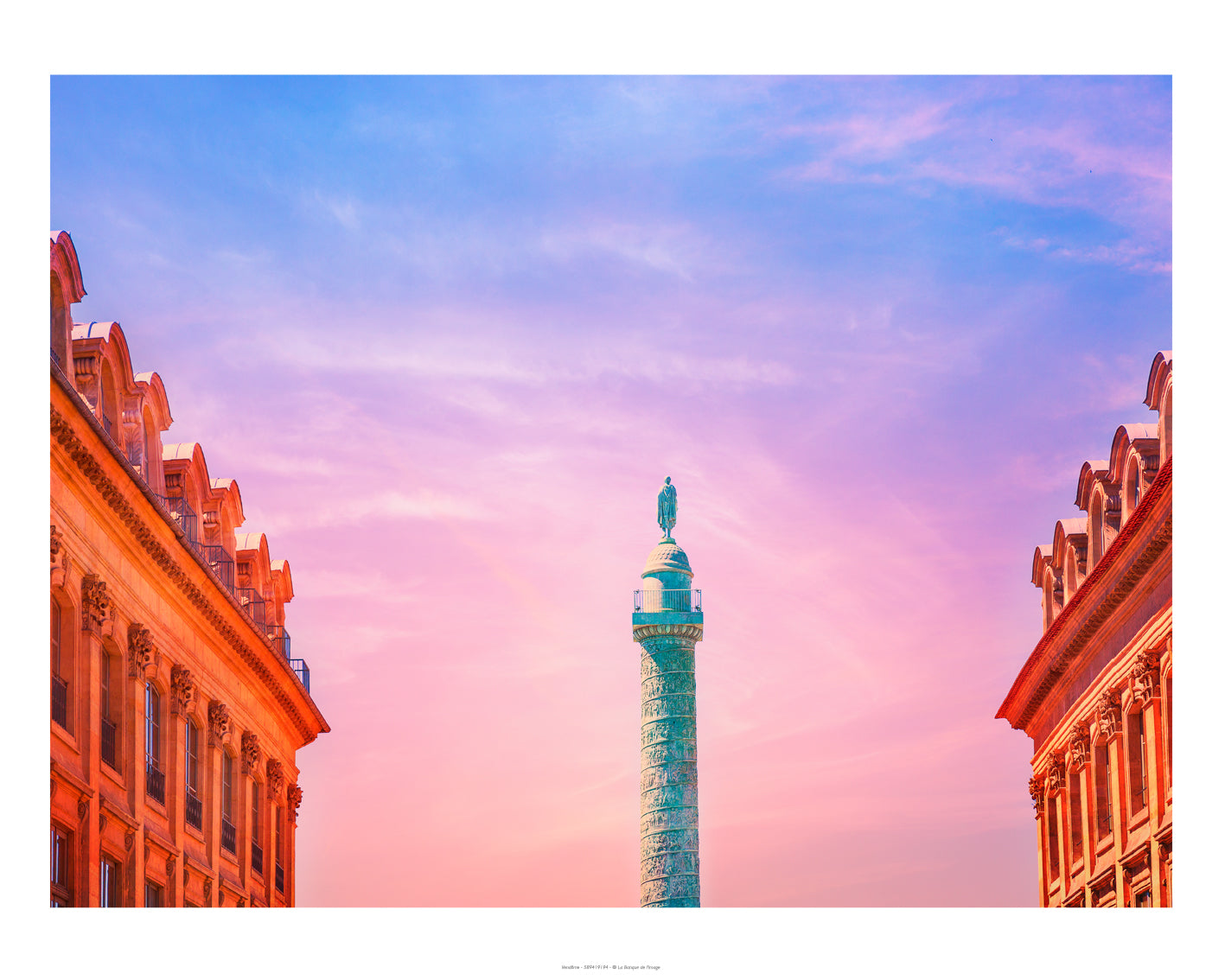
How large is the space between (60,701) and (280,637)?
1175 cm

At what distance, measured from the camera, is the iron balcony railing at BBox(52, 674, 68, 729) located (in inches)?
685

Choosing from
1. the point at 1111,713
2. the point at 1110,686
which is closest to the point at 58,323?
the point at 1110,686

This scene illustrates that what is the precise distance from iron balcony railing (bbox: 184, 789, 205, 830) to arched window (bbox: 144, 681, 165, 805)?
1390 millimetres

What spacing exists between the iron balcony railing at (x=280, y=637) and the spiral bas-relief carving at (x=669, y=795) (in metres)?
10.6

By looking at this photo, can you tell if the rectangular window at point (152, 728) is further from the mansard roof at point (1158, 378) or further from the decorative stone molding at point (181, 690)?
the mansard roof at point (1158, 378)

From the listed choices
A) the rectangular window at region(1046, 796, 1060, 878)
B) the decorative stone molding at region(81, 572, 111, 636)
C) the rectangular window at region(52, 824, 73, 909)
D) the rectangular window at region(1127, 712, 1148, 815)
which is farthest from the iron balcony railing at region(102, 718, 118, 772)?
the rectangular window at region(1046, 796, 1060, 878)

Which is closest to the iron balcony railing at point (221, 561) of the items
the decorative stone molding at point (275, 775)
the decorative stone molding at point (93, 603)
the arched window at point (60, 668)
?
the decorative stone molding at point (275, 775)

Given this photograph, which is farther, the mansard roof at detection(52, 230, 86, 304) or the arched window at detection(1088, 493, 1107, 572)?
the arched window at detection(1088, 493, 1107, 572)

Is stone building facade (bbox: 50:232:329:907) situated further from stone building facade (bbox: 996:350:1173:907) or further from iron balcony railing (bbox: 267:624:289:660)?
stone building facade (bbox: 996:350:1173:907)

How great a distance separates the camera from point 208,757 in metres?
24.4

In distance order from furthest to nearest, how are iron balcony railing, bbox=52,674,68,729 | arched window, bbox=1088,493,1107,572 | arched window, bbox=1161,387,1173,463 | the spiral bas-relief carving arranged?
the spiral bas-relief carving < arched window, bbox=1088,493,1107,572 < arched window, bbox=1161,387,1173,463 < iron balcony railing, bbox=52,674,68,729

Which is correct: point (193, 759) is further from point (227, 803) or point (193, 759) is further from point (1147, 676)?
point (1147, 676)
